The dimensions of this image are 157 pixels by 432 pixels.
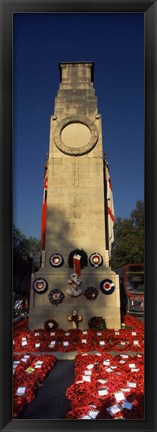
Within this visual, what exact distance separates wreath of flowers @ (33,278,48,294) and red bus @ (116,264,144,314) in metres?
5.63

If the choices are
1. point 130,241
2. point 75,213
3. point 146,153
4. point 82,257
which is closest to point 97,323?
point 82,257

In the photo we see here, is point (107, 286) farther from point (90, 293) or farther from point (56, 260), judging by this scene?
point (56, 260)

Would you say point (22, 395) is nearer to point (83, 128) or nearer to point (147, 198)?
point (147, 198)

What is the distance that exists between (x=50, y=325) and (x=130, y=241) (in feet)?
71.5

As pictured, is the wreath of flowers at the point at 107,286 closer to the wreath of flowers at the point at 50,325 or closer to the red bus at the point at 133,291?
the wreath of flowers at the point at 50,325

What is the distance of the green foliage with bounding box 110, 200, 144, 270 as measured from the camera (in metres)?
32.9

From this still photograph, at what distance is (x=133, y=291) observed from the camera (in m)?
18.2

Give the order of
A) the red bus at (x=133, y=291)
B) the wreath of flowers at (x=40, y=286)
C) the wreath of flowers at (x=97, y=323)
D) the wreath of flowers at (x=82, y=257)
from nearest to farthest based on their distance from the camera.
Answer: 1. the wreath of flowers at (x=97, y=323)
2. the wreath of flowers at (x=40, y=286)
3. the wreath of flowers at (x=82, y=257)
4. the red bus at (x=133, y=291)

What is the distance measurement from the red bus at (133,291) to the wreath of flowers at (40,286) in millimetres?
5627

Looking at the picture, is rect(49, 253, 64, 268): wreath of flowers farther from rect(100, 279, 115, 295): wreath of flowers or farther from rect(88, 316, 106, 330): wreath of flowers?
rect(88, 316, 106, 330): wreath of flowers

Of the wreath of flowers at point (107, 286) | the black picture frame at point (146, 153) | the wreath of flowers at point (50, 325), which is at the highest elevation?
the black picture frame at point (146, 153)

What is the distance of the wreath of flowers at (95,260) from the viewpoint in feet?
45.7

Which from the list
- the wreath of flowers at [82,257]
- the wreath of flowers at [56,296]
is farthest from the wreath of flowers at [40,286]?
the wreath of flowers at [82,257]

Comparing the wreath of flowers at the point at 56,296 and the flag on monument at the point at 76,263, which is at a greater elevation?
the flag on monument at the point at 76,263
